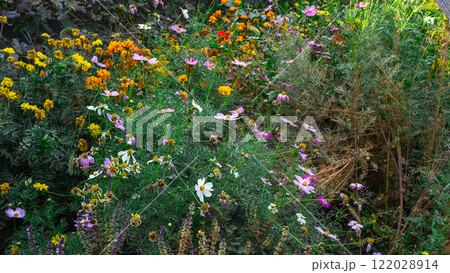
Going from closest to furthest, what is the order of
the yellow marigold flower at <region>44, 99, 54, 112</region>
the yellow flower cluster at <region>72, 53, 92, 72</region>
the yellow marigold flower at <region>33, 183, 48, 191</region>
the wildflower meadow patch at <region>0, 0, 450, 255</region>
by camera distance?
the wildflower meadow patch at <region>0, 0, 450, 255</region> < the yellow marigold flower at <region>33, 183, 48, 191</region> < the yellow marigold flower at <region>44, 99, 54, 112</region> < the yellow flower cluster at <region>72, 53, 92, 72</region>

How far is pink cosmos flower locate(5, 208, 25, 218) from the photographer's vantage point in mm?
1868

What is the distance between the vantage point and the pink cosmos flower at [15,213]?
1868 mm

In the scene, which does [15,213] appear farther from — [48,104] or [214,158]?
[214,158]

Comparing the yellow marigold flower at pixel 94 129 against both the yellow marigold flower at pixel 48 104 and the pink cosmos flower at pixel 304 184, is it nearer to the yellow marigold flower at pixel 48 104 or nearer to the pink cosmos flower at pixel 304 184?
the yellow marigold flower at pixel 48 104

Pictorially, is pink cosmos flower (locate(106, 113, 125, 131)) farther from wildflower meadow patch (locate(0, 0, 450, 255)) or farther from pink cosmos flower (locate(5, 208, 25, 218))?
pink cosmos flower (locate(5, 208, 25, 218))

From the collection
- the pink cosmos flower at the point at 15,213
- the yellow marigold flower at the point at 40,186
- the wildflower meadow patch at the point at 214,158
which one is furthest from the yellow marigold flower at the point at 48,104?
the pink cosmos flower at the point at 15,213

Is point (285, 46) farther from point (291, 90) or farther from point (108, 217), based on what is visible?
point (108, 217)

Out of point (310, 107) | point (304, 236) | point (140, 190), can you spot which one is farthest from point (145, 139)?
point (310, 107)

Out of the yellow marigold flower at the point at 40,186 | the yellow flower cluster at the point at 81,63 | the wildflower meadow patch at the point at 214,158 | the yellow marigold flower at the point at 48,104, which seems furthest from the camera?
the yellow flower cluster at the point at 81,63

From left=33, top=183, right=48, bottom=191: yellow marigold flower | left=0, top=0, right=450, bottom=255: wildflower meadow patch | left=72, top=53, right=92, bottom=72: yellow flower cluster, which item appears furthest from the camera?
left=72, top=53, right=92, bottom=72: yellow flower cluster

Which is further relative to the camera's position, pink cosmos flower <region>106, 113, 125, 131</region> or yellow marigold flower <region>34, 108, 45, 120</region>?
yellow marigold flower <region>34, 108, 45, 120</region>

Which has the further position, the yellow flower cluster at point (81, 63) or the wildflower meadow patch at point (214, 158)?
the yellow flower cluster at point (81, 63)

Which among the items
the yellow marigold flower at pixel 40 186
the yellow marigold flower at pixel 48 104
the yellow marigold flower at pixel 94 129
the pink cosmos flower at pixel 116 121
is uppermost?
the pink cosmos flower at pixel 116 121

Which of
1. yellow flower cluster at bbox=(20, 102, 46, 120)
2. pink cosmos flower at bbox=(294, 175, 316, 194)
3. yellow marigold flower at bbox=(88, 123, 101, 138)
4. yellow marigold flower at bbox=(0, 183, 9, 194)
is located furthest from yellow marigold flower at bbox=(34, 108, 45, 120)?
pink cosmos flower at bbox=(294, 175, 316, 194)
